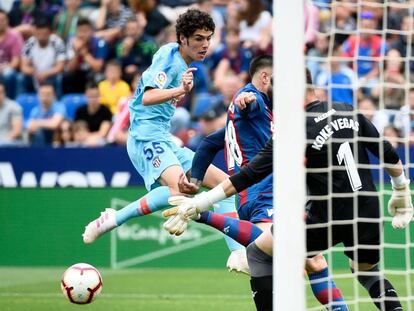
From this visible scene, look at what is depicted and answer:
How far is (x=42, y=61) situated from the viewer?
1750 cm

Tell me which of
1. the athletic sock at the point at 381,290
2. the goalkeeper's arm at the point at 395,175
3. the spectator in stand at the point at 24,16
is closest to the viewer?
the goalkeeper's arm at the point at 395,175

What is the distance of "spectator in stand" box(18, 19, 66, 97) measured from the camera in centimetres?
1730

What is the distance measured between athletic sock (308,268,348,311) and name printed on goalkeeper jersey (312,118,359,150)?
41.2 inches

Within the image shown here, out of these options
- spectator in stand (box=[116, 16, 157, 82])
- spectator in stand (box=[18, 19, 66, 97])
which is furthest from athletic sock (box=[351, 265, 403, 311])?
spectator in stand (box=[18, 19, 66, 97])

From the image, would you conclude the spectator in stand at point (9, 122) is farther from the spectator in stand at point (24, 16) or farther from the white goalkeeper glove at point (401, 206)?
the white goalkeeper glove at point (401, 206)

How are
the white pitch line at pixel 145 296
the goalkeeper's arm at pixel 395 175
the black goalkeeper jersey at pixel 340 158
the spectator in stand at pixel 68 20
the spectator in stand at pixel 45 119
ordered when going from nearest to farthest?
the black goalkeeper jersey at pixel 340 158, the goalkeeper's arm at pixel 395 175, the white pitch line at pixel 145 296, the spectator in stand at pixel 45 119, the spectator in stand at pixel 68 20

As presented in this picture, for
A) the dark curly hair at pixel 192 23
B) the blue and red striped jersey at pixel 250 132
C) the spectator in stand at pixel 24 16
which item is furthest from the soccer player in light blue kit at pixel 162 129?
the spectator in stand at pixel 24 16

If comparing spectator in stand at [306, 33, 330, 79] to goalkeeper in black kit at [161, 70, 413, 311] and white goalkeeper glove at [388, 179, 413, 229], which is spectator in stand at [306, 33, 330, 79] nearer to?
white goalkeeper glove at [388, 179, 413, 229]

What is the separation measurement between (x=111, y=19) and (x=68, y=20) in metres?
0.86

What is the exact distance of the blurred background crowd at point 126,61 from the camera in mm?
14914

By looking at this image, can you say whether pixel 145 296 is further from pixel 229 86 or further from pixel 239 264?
pixel 229 86

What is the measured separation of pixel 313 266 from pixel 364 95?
297 inches

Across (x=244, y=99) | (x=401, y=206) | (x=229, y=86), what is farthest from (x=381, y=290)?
(x=229, y=86)

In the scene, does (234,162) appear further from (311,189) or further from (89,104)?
(89,104)
